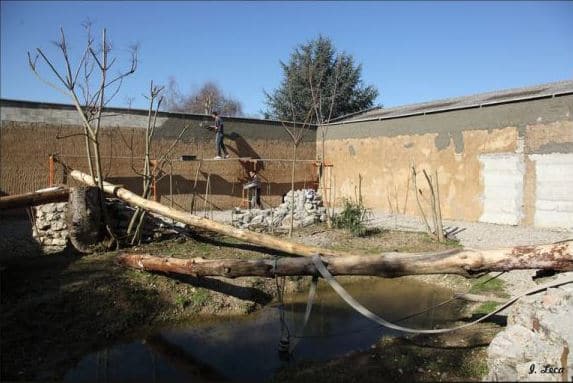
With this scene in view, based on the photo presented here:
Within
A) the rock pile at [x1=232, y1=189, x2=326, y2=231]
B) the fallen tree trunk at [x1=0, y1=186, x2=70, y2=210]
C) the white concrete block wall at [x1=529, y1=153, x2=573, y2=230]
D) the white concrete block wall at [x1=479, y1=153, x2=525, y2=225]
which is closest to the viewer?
the fallen tree trunk at [x1=0, y1=186, x2=70, y2=210]

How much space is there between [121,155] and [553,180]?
12.8 metres

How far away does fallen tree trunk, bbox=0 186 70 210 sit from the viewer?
296 inches

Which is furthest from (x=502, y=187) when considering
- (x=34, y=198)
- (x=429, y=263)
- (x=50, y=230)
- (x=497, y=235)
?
(x=34, y=198)

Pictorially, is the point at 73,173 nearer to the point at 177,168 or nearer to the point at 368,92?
the point at 177,168

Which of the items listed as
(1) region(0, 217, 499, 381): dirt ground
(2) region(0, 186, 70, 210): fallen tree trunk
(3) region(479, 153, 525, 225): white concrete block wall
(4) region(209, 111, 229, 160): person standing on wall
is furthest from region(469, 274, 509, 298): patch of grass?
(4) region(209, 111, 229, 160): person standing on wall

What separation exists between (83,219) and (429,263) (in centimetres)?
620

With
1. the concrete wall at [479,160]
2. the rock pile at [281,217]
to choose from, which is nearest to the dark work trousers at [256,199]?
the rock pile at [281,217]

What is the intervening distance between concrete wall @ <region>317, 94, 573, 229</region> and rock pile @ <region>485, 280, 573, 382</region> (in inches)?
303

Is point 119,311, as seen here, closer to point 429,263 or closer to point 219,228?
point 219,228

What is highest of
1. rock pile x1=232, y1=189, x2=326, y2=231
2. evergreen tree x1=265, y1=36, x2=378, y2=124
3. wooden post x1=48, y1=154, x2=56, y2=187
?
evergreen tree x1=265, y1=36, x2=378, y2=124

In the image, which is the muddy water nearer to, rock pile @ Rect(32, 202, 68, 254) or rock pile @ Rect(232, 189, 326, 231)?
rock pile @ Rect(32, 202, 68, 254)

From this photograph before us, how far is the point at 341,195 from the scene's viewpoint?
61.7ft

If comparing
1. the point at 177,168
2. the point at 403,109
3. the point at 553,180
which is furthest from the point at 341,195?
the point at 553,180

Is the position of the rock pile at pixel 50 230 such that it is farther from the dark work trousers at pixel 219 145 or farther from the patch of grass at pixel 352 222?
the dark work trousers at pixel 219 145
